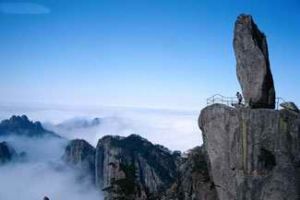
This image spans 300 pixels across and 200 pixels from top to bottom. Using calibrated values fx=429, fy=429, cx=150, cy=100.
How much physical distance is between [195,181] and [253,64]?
21.8m

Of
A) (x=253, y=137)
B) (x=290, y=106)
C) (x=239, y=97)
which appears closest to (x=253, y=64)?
(x=239, y=97)

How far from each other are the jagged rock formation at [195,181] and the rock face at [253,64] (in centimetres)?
1356

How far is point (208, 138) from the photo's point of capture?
64.4m

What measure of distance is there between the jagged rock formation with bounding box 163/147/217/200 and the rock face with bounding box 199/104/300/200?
136 inches

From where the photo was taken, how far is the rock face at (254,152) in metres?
55.6

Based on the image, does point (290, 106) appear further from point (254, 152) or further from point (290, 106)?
point (254, 152)

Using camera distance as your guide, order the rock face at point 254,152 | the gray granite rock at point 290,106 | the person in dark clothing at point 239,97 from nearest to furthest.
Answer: the rock face at point 254,152
the gray granite rock at point 290,106
the person in dark clothing at point 239,97

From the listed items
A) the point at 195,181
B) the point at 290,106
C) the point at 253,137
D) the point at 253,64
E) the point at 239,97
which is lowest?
the point at 195,181

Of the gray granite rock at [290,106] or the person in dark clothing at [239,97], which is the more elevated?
the person in dark clothing at [239,97]

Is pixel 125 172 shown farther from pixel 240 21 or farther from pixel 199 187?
pixel 240 21

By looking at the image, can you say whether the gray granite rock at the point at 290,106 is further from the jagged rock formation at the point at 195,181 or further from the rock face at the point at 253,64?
the jagged rock formation at the point at 195,181

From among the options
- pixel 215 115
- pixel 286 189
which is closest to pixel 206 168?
pixel 215 115

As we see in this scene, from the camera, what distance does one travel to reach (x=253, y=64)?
199 feet

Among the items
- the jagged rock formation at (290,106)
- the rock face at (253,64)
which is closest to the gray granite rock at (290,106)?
the jagged rock formation at (290,106)
